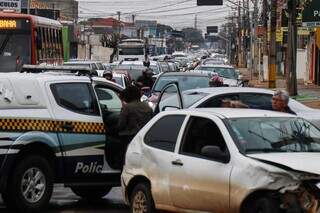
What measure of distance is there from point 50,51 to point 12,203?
16.5 metres

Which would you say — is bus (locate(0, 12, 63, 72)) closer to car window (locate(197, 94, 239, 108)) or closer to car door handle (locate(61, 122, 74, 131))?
car window (locate(197, 94, 239, 108))

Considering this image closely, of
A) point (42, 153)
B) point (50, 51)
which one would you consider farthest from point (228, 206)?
point (50, 51)

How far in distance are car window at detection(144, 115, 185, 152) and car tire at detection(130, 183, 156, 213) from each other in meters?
0.51

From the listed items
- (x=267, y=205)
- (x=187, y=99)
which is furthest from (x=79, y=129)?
(x=267, y=205)

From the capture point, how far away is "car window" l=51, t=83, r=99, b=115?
34.6 ft

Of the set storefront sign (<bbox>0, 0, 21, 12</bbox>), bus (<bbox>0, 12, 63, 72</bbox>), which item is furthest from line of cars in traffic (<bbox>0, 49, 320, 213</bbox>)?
storefront sign (<bbox>0, 0, 21, 12</bbox>)

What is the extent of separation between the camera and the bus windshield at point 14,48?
21969 millimetres

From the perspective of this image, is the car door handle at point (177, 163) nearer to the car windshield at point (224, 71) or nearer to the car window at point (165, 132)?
the car window at point (165, 132)

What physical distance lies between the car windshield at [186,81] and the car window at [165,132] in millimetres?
9743

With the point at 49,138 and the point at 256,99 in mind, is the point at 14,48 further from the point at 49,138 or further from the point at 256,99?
the point at 49,138

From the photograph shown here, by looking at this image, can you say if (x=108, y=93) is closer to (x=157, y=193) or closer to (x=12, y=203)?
(x=12, y=203)

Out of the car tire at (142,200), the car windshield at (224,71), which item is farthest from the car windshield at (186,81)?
the car tire at (142,200)

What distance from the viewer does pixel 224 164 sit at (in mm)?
7590

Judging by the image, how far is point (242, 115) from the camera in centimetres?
831
